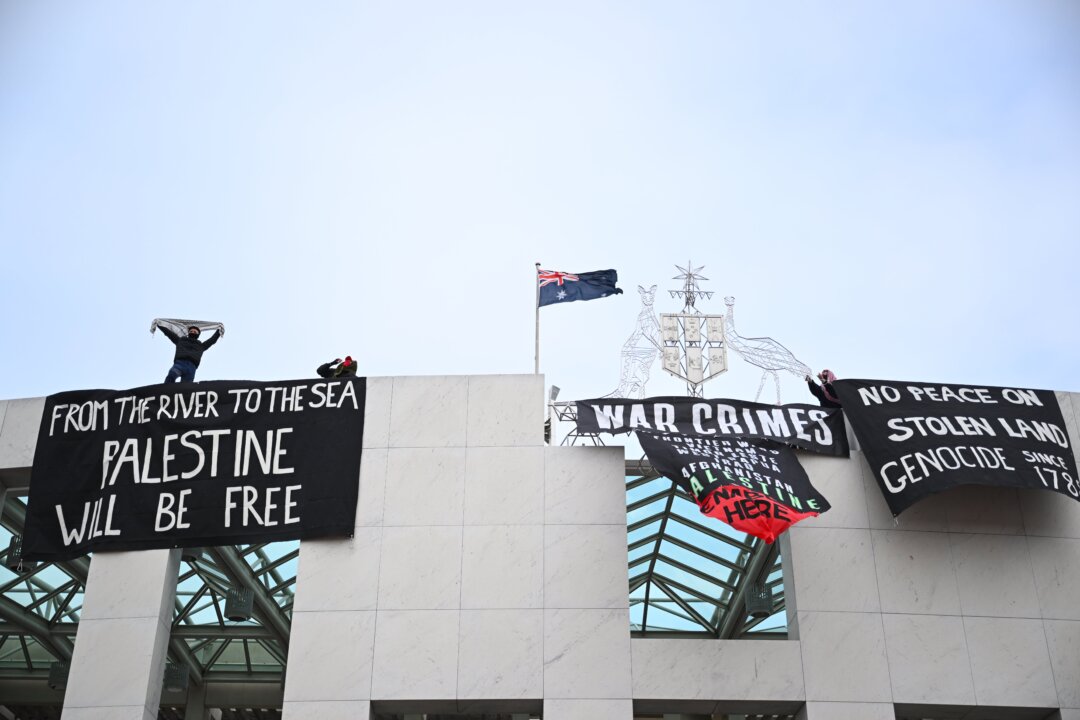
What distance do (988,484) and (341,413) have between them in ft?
36.2

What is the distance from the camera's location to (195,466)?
60.3 ft

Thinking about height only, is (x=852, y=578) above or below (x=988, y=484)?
below

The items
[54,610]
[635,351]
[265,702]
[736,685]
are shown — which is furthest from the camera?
[265,702]

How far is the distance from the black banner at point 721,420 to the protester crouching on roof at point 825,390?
1.06ft

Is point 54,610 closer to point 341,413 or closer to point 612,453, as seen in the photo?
point 341,413

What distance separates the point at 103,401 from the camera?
62.5 feet

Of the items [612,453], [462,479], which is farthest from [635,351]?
[462,479]

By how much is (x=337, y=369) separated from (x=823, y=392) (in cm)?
893

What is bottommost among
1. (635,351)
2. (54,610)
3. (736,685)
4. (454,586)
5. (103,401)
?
(736,685)

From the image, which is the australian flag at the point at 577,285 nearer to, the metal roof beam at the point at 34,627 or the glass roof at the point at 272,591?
the glass roof at the point at 272,591

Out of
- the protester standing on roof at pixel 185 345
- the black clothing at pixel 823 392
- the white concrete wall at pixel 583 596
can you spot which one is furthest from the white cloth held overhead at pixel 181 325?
the black clothing at pixel 823 392

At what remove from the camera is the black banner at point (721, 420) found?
1858 centimetres

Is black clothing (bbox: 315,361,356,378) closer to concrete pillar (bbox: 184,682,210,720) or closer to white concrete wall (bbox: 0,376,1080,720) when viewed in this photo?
white concrete wall (bbox: 0,376,1080,720)

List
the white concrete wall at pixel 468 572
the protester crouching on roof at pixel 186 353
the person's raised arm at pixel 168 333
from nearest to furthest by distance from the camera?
the white concrete wall at pixel 468 572 → the protester crouching on roof at pixel 186 353 → the person's raised arm at pixel 168 333
